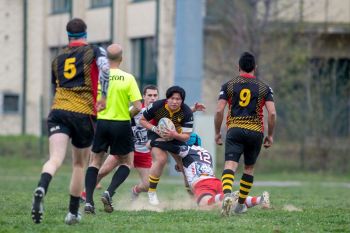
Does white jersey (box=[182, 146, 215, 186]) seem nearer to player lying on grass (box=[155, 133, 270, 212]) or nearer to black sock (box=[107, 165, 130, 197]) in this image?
player lying on grass (box=[155, 133, 270, 212])

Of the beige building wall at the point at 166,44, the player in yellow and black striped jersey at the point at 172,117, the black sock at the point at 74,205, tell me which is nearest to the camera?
the black sock at the point at 74,205

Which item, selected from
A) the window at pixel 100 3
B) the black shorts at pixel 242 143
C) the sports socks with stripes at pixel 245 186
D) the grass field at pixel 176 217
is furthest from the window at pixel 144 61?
the black shorts at pixel 242 143

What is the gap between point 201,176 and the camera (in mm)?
14789

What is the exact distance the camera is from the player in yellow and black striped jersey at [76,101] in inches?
448

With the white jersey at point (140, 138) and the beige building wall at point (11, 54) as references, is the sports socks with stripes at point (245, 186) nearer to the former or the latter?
the white jersey at point (140, 138)

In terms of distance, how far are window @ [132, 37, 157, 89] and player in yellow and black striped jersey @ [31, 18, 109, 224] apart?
91.5 ft

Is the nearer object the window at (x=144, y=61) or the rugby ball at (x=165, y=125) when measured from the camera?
the rugby ball at (x=165, y=125)

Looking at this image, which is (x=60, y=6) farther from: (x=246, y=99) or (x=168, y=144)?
(x=246, y=99)

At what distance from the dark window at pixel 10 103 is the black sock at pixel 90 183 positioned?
3077 cm

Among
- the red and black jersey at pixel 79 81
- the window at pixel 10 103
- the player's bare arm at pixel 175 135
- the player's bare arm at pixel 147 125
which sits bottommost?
the window at pixel 10 103

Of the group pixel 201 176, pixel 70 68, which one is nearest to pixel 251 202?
pixel 201 176

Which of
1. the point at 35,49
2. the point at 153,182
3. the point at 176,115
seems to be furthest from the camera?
the point at 35,49

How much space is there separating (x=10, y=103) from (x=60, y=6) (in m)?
4.65

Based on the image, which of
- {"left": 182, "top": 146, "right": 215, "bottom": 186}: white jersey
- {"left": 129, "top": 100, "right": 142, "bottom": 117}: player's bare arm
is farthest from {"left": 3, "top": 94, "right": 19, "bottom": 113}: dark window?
{"left": 129, "top": 100, "right": 142, "bottom": 117}: player's bare arm
